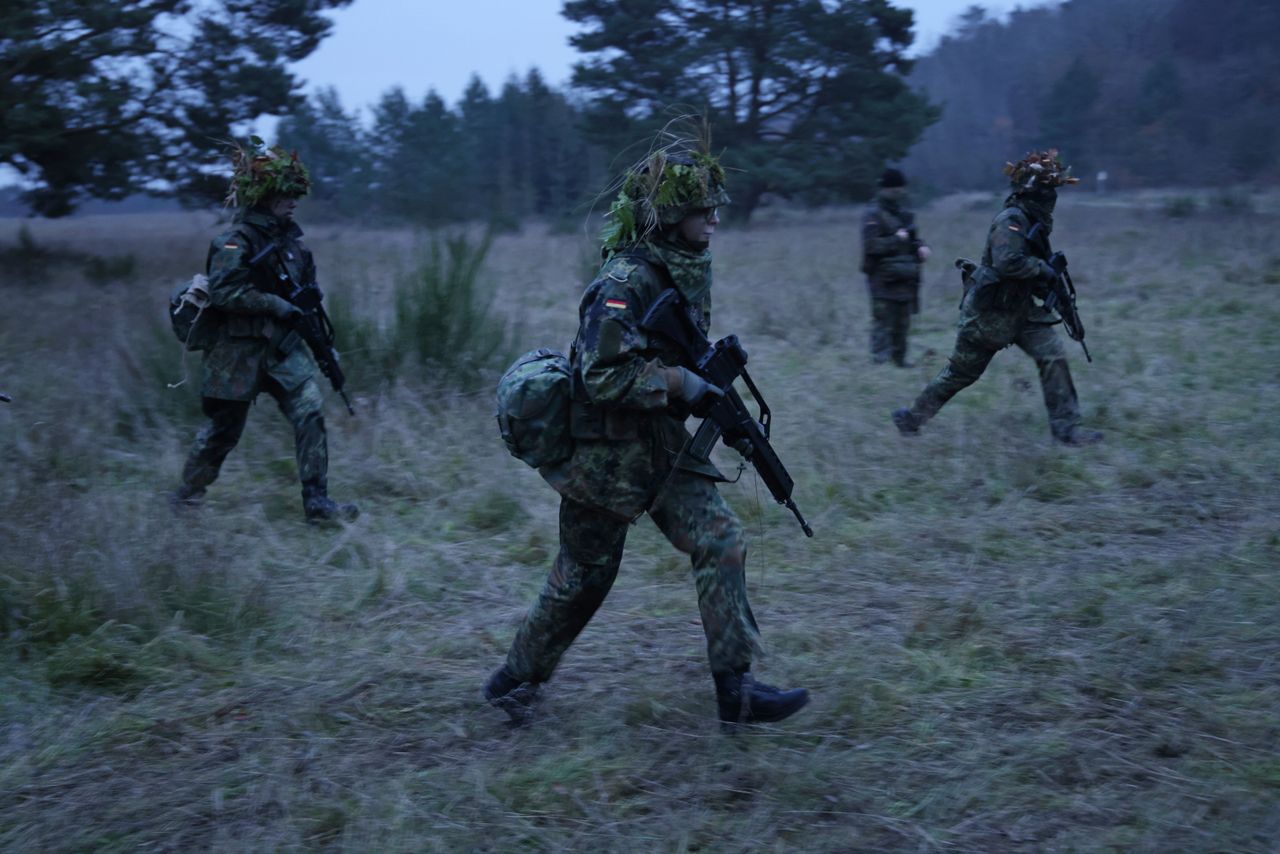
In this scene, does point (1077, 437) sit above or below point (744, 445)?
below

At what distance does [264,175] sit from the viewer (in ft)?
18.6

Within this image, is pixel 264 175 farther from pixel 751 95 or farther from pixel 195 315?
pixel 751 95

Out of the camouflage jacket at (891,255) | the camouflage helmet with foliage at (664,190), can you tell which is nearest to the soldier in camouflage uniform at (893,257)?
the camouflage jacket at (891,255)

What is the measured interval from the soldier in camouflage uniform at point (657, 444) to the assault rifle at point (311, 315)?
2.87 meters

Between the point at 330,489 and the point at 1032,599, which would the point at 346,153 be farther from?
the point at 1032,599

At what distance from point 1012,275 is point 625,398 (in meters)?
4.13

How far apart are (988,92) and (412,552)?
209 ft

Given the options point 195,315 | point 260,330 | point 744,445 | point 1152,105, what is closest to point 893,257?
point 260,330

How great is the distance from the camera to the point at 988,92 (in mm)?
62719

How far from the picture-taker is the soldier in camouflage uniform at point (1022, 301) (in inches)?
261

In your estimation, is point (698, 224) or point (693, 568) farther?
point (693, 568)

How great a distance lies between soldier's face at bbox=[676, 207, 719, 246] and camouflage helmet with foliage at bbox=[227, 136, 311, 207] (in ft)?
10.1

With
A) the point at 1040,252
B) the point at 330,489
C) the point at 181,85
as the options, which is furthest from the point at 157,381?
the point at 181,85

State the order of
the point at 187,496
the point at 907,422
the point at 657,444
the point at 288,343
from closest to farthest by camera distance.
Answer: the point at 657,444 → the point at 288,343 → the point at 187,496 → the point at 907,422
